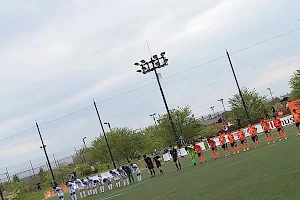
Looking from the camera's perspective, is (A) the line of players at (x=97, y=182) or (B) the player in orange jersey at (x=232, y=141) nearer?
(B) the player in orange jersey at (x=232, y=141)

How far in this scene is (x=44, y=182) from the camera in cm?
6331

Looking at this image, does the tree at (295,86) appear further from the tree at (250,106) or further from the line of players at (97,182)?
the line of players at (97,182)

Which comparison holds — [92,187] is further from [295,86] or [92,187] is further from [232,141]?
[295,86]

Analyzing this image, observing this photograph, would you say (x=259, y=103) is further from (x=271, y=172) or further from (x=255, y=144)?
(x=271, y=172)

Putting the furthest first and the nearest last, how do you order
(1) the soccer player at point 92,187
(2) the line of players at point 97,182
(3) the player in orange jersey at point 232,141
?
1. (1) the soccer player at point 92,187
2. (2) the line of players at point 97,182
3. (3) the player in orange jersey at point 232,141

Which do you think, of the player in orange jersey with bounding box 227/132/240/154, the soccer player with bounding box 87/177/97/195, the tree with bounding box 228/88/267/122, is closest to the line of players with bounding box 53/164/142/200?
the soccer player with bounding box 87/177/97/195

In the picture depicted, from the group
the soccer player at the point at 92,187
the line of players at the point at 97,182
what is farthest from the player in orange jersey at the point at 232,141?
the soccer player at the point at 92,187

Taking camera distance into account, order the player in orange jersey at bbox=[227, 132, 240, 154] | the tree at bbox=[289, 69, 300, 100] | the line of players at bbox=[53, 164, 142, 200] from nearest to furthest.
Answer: the player in orange jersey at bbox=[227, 132, 240, 154] → the line of players at bbox=[53, 164, 142, 200] → the tree at bbox=[289, 69, 300, 100]

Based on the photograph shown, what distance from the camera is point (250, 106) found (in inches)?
2805

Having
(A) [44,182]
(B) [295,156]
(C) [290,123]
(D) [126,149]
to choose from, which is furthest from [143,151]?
(B) [295,156]

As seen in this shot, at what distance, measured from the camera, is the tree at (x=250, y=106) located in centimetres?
6875

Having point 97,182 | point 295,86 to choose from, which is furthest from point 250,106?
point 97,182

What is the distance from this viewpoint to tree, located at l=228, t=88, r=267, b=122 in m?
68.8

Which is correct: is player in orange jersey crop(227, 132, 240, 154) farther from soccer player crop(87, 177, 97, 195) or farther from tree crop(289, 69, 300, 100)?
tree crop(289, 69, 300, 100)
